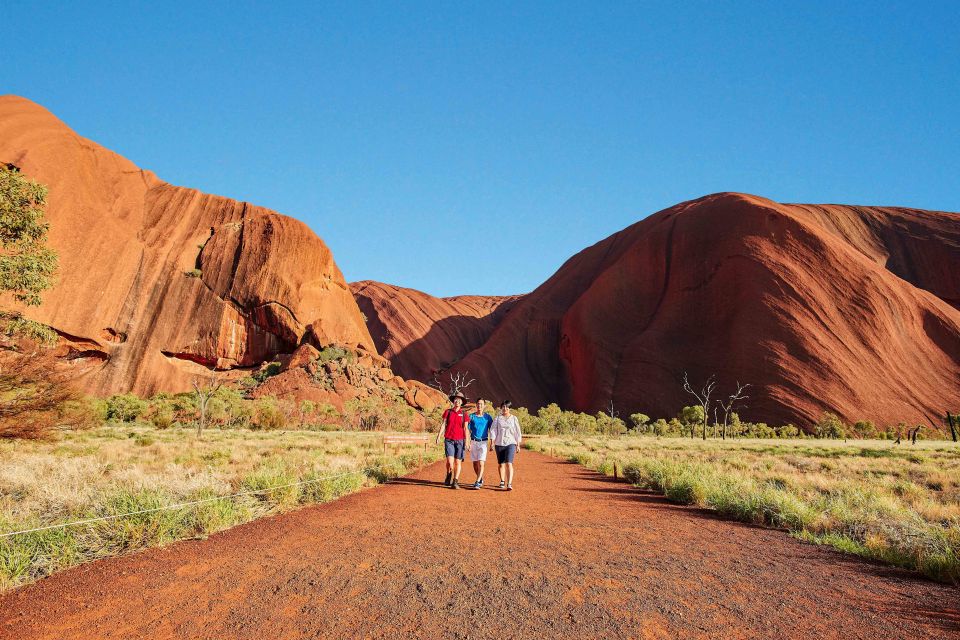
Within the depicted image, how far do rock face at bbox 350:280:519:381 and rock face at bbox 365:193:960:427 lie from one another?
2.95 meters

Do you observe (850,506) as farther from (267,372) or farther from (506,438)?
(267,372)

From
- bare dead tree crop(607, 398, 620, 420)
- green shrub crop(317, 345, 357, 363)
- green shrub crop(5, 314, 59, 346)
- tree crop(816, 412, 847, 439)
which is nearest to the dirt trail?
green shrub crop(5, 314, 59, 346)

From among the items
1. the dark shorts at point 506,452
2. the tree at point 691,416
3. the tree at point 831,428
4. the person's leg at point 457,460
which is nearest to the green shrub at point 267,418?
the person's leg at point 457,460

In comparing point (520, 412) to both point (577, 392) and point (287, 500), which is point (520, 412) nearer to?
point (577, 392)

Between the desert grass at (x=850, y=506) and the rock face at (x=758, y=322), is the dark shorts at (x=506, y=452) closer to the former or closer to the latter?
A: the desert grass at (x=850, y=506)

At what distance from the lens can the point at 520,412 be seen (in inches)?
2174

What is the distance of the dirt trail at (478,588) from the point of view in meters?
3.21

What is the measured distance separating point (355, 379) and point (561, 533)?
43.7m

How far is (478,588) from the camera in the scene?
397 cm

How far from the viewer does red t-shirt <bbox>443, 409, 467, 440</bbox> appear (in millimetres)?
9844

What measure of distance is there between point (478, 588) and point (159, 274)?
51.4 meters

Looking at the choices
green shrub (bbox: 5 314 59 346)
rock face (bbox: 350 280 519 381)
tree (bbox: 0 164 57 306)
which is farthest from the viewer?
rock face (bbox: 350 280 519 381)

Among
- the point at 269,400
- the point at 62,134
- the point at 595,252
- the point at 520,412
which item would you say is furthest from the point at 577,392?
the point at 62,134

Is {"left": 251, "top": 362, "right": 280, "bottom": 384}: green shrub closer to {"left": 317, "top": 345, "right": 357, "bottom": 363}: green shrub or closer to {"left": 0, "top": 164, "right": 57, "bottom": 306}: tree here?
{"left": 317, "top": 345, "right": 357, "bottom": 363}: green shrub
